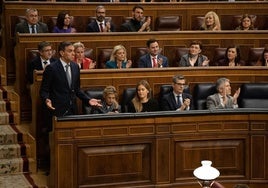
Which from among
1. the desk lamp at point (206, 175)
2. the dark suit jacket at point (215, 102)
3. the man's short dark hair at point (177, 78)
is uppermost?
the man's short dark hair at point (177, 78)

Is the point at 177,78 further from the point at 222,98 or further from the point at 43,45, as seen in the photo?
the point at 43,45

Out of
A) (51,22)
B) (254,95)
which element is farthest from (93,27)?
(254,95)

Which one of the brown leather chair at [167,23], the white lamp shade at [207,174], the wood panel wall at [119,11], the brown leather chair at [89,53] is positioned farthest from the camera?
the brown leather chair at [167,23]

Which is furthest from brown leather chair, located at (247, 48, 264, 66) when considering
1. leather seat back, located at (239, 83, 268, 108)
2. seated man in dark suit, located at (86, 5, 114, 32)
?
seated man in dark suit, located at (86, 5, 114, 32)

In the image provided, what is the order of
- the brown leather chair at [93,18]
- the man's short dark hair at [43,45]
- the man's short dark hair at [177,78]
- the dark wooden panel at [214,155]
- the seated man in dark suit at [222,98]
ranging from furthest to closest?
the brown leather chair at [93,18] < the man's short dark hair at [43,45] < the seated man in dark suit at [222,98] < the man's short dark hair at [177,78] < the dark wooden panel at [214,155]

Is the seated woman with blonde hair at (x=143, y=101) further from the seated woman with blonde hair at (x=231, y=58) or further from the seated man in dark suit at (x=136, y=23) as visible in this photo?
the seated man in dark suit at (x=136, y=23)

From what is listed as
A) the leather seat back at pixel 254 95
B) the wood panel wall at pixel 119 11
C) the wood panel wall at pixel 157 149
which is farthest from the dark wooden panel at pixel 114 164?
the wood panel wall at pixel 119 11

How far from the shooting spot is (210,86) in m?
4.72

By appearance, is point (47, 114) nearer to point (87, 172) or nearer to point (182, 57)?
point (87, 172)

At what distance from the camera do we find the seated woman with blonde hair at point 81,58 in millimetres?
4836

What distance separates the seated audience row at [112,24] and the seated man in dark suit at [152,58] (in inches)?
27.4

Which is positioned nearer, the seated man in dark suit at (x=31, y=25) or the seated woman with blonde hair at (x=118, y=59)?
the seated woman with blonde hair at (x=118, y=59)

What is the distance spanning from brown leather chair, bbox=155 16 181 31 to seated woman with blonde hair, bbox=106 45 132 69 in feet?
3.81

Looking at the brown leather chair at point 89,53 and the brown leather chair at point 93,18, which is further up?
the brown leather chair at point 93,18
